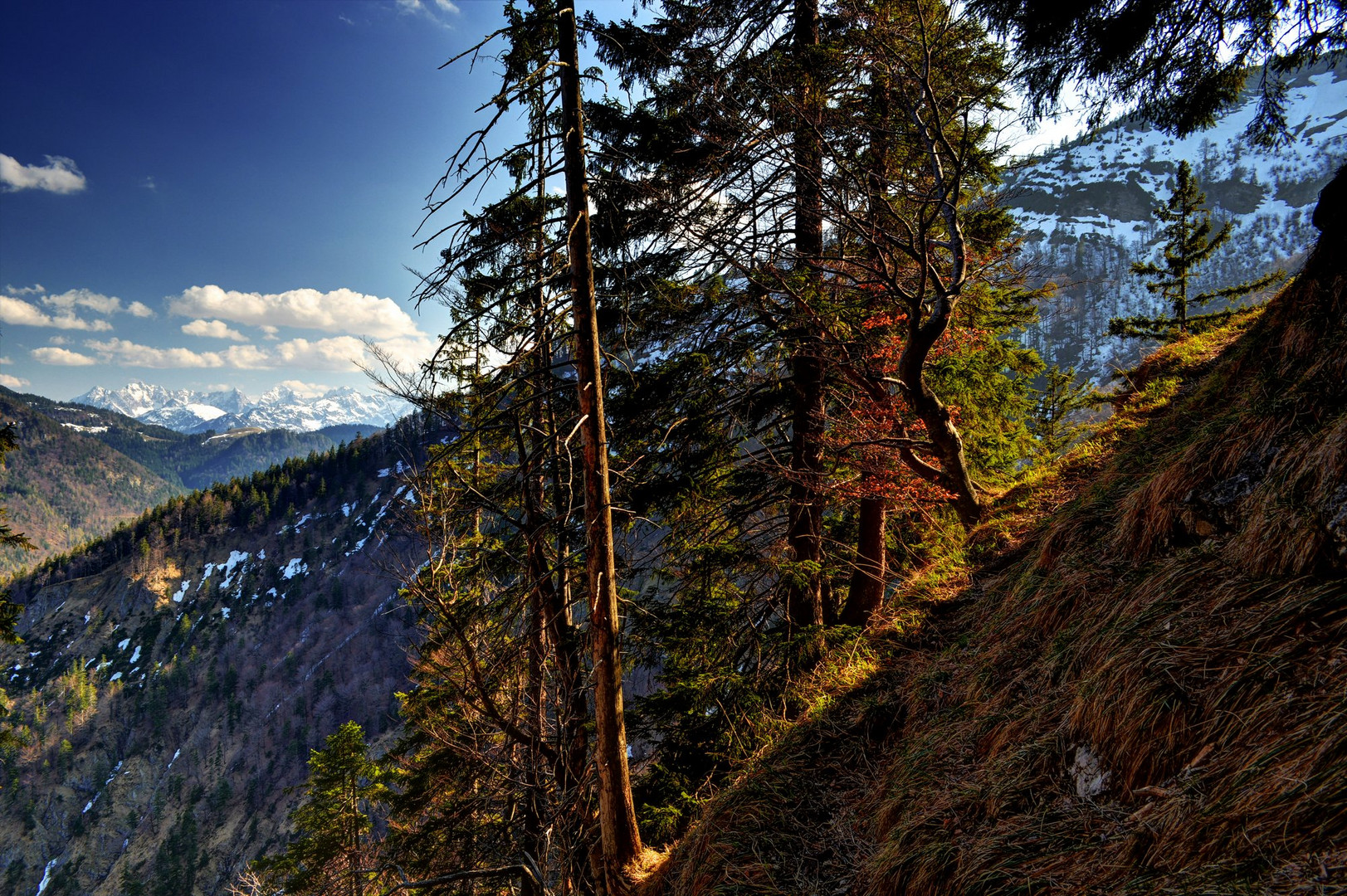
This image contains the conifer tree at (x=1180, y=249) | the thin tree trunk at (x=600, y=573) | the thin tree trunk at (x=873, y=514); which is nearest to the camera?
the thin tree trunk at (x=600, y=573)

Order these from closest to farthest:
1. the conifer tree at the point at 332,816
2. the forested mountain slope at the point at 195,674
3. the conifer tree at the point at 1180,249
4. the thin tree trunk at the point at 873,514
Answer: the thin tree trunk at the point at 873,514 < the conifer tree at the point at 332,816 < the conifer tree at the point at 1180,249 < the forested mountain slope at the point at 195,674

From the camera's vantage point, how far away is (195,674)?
105312mm

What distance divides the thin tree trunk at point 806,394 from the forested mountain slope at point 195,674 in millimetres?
79817

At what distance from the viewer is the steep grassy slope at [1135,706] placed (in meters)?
1.66

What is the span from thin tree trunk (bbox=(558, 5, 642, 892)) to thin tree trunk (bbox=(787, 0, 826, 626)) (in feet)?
8.12

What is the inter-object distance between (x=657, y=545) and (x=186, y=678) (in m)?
143

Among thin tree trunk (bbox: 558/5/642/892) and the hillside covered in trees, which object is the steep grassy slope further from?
thin tree trunk (bbox: 558/5/642/892)

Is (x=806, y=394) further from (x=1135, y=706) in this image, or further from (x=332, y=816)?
(x=332, y=816)

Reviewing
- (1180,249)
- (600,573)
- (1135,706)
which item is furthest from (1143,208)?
(1135,706)

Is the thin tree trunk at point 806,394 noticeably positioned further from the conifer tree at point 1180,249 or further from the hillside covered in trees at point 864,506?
the conifer tree at point 1180,249

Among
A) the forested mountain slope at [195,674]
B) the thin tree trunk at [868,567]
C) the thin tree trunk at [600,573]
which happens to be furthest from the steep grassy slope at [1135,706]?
the forested mountain slope at [195,674]

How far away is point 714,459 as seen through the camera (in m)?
8.23

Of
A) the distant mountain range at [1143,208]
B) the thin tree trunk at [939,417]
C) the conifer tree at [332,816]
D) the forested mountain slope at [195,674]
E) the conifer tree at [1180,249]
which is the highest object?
the distant mountain range at [1143,208]

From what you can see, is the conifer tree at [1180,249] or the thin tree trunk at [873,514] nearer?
the thin tree trunk at [873,514]
